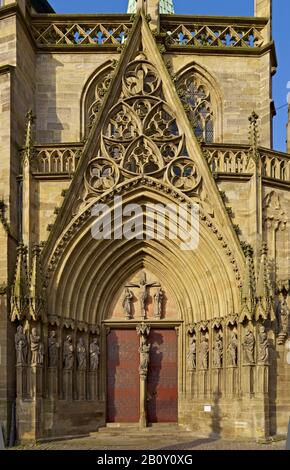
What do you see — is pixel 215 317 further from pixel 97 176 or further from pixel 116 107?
pixel 116 107

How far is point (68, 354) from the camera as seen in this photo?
17516 millimetres

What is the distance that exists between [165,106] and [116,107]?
3.86 feet

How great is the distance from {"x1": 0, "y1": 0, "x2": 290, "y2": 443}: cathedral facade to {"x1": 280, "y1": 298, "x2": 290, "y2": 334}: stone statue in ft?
0.08

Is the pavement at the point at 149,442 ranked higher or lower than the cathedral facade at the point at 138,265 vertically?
lower

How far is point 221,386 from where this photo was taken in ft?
57.4

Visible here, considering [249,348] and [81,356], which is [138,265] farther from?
[249,348]

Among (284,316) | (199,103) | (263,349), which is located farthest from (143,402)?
(199,103)

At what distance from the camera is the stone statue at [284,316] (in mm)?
17297

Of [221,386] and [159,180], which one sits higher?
[159,180]

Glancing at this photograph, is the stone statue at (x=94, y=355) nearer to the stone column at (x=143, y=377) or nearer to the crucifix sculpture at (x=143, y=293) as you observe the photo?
the stone column at (x=143, y=377)

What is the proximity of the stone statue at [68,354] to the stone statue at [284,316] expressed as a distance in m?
4.78

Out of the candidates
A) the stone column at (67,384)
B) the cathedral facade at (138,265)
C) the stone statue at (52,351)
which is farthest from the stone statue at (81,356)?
the stone statue at (52,351)
